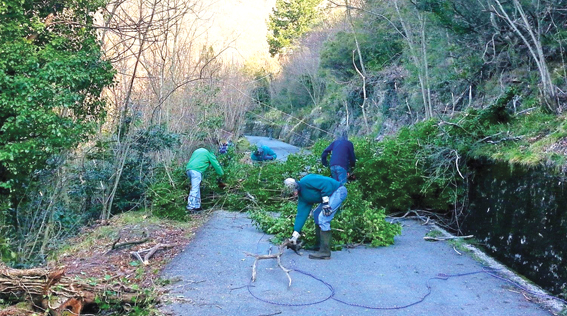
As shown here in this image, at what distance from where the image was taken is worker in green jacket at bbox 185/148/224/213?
1466 cm

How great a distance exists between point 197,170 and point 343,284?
7.59 m

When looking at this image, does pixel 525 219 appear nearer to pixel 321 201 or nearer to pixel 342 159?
pixel 321 201

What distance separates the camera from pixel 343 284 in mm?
7988

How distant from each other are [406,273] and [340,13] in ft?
128

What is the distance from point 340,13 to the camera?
45.0 m

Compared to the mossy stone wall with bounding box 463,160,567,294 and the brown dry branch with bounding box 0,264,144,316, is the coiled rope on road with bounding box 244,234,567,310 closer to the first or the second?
the mossy stone wall with bounding box 463,160,567,294

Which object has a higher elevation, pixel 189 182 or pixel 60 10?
pixel 60 10

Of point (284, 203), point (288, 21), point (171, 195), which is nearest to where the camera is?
point (284, 203)

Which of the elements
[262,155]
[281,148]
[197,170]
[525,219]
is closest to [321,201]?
[525,219]

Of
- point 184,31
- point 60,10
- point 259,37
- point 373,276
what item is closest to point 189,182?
point 60,10

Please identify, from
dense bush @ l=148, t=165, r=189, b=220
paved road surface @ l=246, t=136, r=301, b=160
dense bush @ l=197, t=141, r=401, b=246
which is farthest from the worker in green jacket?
paved road surface @ l=246, t=136, r=301, b=160

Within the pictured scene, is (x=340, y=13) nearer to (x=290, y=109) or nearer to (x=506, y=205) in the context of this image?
(x=290, y=109)

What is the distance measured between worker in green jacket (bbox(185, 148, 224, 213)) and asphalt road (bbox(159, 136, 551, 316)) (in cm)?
402

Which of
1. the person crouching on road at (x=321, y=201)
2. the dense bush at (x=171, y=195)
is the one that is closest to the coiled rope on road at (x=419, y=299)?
the person crouching on road at (x=321, y=201)
